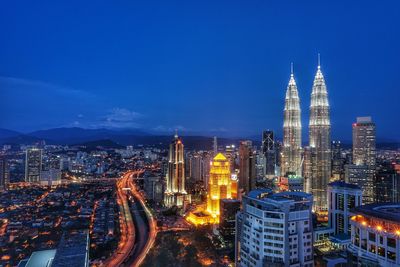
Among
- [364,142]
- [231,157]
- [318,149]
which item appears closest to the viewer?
[318,149]

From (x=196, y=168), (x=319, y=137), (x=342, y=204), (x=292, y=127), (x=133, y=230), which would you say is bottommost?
(x=133, y=230)

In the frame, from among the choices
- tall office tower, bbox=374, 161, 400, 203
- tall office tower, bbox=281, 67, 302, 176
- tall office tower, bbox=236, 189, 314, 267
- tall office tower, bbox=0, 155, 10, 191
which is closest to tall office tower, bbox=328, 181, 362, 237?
tall office tower, bbox=374, 161, 400, 203

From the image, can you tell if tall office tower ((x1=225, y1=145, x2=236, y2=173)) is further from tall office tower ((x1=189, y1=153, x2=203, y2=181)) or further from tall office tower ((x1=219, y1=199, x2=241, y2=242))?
tall office tower ((x1=219, y1=199, x2=241, y2=242))

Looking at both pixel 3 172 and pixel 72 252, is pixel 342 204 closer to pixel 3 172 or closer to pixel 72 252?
pixel 72 252

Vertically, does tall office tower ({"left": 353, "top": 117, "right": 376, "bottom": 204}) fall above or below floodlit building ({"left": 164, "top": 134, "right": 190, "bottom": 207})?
above

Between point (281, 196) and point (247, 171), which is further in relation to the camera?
point (247, 171)

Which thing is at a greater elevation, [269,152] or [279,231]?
[269,152]

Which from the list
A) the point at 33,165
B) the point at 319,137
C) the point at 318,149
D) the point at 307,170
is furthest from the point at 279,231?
the point at 33,165
